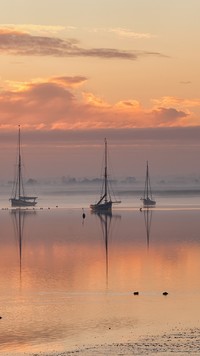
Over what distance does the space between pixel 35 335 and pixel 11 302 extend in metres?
12.4

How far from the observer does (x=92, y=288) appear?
70.2 metres

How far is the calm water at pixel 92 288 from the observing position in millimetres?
51969

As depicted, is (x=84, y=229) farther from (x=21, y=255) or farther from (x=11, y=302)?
(x=11, y=302)

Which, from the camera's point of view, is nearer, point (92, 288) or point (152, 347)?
point (152, 347)

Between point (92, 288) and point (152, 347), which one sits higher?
point (92, 288)

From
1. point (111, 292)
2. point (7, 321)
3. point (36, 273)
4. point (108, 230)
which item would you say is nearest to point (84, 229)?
point (108, 230)

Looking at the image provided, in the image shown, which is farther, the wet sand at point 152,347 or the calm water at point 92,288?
the calm water at point 92,288

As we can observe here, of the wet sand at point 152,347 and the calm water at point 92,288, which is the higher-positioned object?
the calm water at point 92,288

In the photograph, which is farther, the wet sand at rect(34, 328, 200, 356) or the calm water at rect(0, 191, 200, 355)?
the calm water at rect(0, 191, 200, 355)

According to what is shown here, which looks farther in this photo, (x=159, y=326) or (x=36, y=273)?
(x=36, y=273)

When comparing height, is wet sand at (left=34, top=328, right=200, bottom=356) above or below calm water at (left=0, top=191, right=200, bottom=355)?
below

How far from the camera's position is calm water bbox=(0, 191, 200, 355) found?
171 ft

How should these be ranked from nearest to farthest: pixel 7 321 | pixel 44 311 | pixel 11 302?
pixel 7 321 → pixel 44 311 → pixel 11 302

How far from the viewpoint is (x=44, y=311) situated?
59.1m
